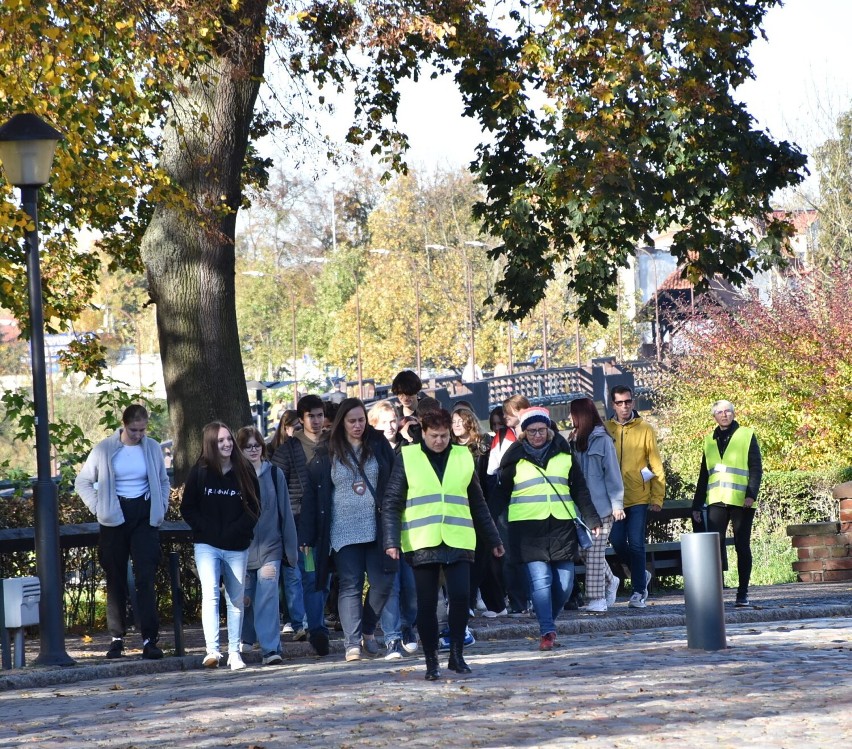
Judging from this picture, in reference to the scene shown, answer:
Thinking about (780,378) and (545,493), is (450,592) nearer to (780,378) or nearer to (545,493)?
(545,493)

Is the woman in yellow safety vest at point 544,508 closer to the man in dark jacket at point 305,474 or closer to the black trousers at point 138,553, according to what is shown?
the man in dark jacket at point 305,474

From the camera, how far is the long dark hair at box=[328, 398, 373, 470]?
10.5 meters

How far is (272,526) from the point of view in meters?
10.7

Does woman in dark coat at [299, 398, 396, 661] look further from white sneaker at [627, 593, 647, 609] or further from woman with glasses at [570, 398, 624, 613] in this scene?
white sneaker at [627, 593, 647, 609]

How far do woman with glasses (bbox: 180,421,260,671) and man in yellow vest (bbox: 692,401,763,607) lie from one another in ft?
15.7

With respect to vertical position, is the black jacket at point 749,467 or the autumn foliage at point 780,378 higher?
the autumn foliage at point 780,378

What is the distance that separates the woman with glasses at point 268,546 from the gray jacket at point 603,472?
3190 mm

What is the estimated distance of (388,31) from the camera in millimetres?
15898

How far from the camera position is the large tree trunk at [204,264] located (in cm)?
1520

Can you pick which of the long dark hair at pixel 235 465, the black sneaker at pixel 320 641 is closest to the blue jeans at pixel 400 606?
the black sneaker at pixel 320 641

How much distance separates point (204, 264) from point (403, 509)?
6.60 metres

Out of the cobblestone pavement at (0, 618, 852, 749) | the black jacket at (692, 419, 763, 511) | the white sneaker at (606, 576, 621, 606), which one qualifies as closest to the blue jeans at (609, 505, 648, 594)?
the white sneaker at (606, 576, 621, 606)

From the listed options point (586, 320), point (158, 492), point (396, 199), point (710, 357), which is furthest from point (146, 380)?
point (158, 492)

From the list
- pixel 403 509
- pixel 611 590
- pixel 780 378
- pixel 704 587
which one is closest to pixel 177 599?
pixel 403 509
